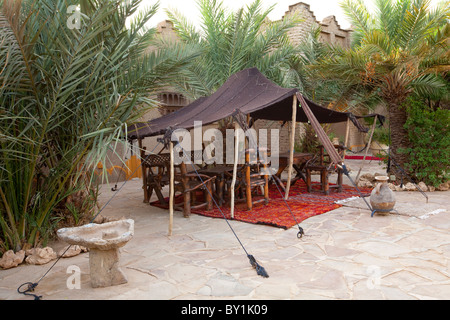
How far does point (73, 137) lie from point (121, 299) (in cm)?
226

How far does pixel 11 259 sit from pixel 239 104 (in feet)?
13.6

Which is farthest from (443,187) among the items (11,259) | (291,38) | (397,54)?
(11,259)

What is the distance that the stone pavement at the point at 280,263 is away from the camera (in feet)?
10.2

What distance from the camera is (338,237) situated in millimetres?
4672

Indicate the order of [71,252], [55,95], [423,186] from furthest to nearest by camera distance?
[423,186] < [71,252] < [55,95]

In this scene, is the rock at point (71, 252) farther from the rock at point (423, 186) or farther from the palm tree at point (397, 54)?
the rock at point (423, 186)

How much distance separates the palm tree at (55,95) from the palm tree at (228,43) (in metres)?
4.15

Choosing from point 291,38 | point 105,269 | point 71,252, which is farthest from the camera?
point 291,38

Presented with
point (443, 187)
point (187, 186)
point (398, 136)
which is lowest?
point (443, 187)

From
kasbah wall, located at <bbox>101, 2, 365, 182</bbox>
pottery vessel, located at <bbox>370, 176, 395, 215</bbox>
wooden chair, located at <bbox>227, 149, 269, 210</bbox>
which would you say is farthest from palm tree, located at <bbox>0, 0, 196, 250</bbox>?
kasbah wall, located at <bbox>101, 2, 365, 182</bbox>

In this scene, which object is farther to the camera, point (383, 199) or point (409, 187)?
point (409, 187)

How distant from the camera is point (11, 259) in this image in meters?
3.92

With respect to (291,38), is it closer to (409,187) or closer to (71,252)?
(409,187)

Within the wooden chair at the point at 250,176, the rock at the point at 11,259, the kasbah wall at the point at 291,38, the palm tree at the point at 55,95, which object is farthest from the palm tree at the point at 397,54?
the rock at the point at 11,259
